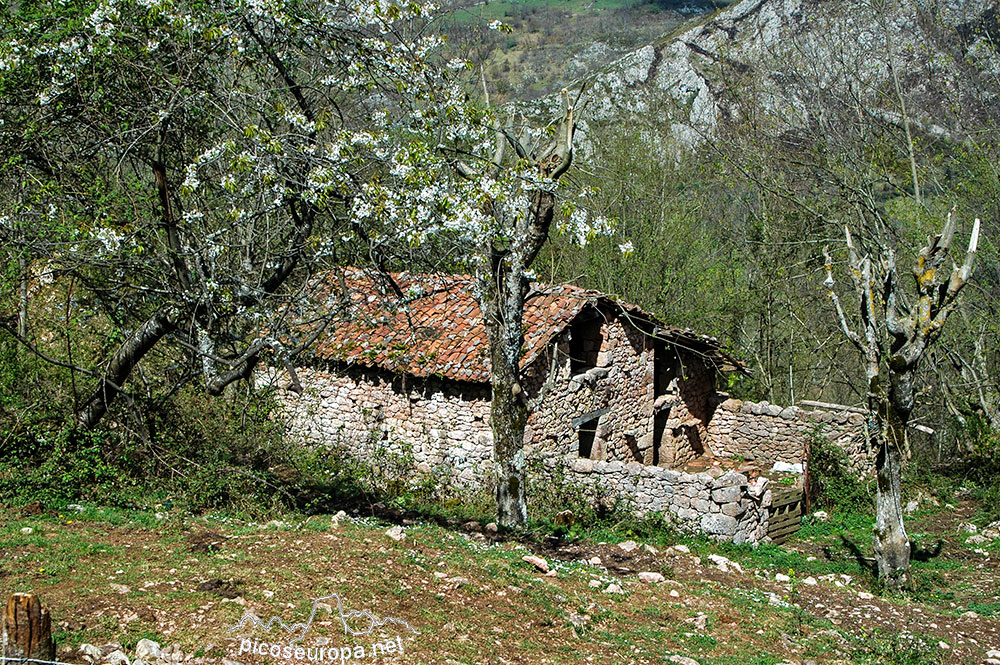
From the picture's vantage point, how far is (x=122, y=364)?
31.8 ft

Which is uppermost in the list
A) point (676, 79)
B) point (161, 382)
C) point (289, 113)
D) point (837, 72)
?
point (676, 79)

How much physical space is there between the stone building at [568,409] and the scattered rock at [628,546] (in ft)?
5.44

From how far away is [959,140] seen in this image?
16.7m

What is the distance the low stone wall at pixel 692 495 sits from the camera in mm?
12070

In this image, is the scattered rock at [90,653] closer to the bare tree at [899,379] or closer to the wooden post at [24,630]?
the wooden post at [24,630]

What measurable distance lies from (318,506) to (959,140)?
15.2 meters

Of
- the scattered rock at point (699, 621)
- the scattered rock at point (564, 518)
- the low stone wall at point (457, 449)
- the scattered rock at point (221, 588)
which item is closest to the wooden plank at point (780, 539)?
the low stone wall at point (457, 449)

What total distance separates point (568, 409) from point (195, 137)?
27.1ft

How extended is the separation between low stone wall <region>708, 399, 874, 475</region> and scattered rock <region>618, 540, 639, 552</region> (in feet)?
21.4

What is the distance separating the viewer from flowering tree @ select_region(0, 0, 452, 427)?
8109mm

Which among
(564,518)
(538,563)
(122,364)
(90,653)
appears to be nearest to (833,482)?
(564,518)

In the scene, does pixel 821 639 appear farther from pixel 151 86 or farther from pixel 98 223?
pixel 151 86

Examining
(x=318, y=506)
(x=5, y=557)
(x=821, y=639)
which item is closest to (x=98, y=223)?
(x=5, y=557)

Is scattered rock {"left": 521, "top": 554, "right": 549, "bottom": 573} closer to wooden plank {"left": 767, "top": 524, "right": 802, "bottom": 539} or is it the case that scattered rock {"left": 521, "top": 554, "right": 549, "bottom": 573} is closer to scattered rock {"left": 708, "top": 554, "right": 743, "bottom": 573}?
scattered rock {"left": 708, "top": 554, "right": 743, "bottom": 573}
